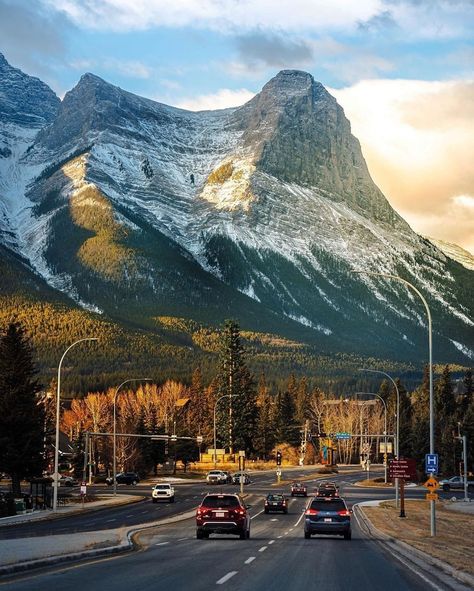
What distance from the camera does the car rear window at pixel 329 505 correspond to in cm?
4294

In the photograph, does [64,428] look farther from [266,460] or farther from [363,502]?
[363,502]

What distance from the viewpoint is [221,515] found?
41.8 meters

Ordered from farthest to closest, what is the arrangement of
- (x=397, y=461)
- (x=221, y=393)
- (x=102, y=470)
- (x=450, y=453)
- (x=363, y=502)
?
1. (x=221, y=393)
2. (x=102, y=470)
3. (x=450, y=453)
4. (x=363, y=502)
5. (x=397, y=461)

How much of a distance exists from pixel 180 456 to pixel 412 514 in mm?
91084

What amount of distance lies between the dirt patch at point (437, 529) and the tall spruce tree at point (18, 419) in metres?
25.5

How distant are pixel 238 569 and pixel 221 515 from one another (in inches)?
571

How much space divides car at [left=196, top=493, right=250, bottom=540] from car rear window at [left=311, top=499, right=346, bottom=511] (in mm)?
3262

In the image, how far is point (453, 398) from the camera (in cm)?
16025

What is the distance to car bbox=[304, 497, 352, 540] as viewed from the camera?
42719 millimetres

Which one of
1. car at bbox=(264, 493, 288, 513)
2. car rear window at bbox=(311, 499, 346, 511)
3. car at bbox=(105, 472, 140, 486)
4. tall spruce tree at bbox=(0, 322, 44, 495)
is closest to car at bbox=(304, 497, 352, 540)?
car rear window at bbox=(311, 499, 346, 511)

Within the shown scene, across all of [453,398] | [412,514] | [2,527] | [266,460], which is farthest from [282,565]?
[266,460]

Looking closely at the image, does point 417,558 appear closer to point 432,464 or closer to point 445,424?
point 432,464

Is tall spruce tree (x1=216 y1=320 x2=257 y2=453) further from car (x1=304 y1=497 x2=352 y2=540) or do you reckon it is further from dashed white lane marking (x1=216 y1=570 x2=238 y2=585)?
dashed white lane marking (x1=216 y1=570 x2=238 y2=585)

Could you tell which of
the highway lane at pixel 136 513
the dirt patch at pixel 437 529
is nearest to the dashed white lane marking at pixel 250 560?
the dirt patch at pixel 437 529
